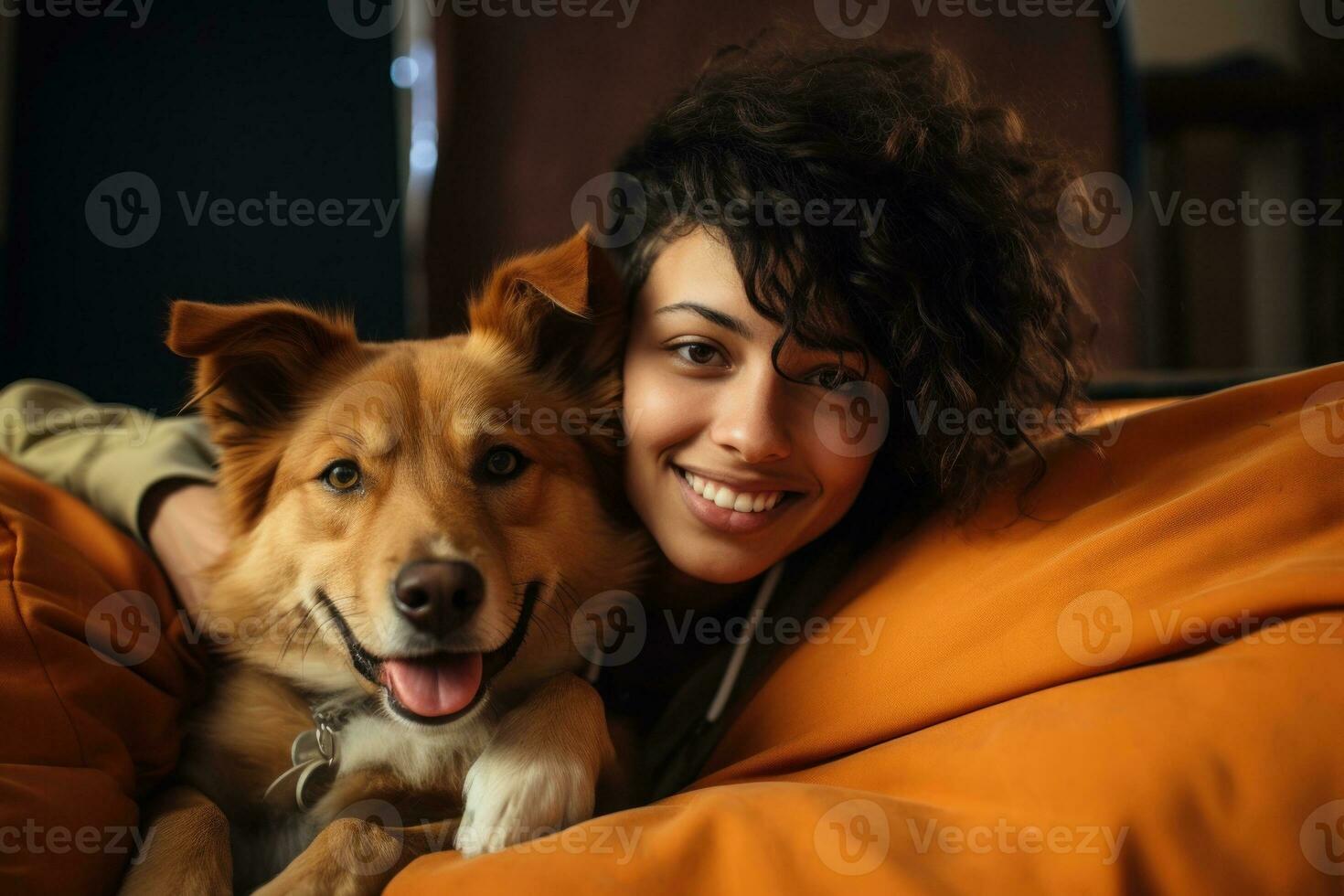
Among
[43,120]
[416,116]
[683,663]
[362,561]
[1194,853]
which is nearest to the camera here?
[1194,853]

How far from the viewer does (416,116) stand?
3.25m

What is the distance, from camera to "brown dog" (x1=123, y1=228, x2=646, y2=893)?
1.34 metres

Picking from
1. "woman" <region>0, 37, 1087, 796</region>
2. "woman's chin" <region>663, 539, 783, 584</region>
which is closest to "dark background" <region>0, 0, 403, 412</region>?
"woman" <region>0, 37, 1087, 796</region>

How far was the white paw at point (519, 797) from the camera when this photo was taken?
48.5 inches

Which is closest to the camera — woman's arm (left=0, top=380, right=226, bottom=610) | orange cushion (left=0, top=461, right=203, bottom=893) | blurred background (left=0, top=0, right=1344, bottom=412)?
orange cushion (left=0, top=461, right=203, bottom=893)

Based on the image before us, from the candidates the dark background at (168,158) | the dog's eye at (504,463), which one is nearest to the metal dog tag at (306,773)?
the dog's eye at (504,463)

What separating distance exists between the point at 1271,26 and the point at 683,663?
3925mm

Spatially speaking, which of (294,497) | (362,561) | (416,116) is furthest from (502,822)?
(416,116)

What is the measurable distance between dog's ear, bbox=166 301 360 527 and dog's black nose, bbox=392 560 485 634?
50 centimetres

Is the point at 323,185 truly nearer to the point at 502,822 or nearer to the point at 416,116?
the point at 416,116

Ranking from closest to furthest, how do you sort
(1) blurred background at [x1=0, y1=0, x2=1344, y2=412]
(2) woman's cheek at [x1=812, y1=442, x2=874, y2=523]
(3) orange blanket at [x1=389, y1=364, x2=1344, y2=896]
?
1. (3) orange blanket at [x1=389, y1=364, x2=1344, y2=896]
2. (2) woman's cheek at [x1=812, y1=442, x2=874, y2=523]
3. (1) blurred background at [x1=0, y1=0, x2=1344, y2=412]

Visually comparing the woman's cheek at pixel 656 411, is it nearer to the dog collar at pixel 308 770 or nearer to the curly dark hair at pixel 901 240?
the curly dark hair at pixel 901 240

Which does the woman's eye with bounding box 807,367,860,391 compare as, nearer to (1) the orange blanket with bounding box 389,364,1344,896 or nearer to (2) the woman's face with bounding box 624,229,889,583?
(2) the woman's face with bounding box 624,229,889,583

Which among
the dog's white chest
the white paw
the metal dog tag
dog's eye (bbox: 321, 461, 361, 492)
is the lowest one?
the metal dog tag
